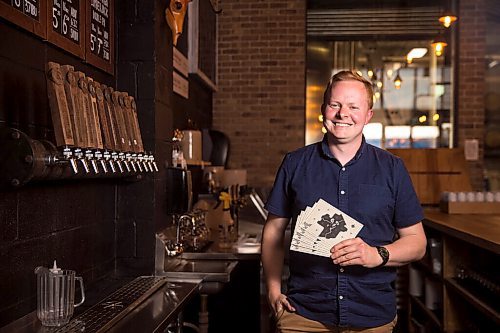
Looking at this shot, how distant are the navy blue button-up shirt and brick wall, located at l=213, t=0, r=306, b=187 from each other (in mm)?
4268

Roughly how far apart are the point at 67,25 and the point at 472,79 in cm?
516

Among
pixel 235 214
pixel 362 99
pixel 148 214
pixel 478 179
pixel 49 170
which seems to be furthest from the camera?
pixel 478 179

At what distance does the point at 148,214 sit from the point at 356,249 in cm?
145

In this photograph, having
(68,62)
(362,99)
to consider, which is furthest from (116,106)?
(362,99)

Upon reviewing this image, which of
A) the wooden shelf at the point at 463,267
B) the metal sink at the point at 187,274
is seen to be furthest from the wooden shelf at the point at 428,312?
the metal sink at the point at 187,274

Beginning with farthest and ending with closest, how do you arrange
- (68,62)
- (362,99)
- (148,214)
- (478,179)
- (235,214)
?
(478,179), (235,214), (148,214), (68,62), (362,99)

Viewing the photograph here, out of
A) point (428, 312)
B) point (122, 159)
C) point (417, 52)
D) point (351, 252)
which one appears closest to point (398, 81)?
point (417, 52)

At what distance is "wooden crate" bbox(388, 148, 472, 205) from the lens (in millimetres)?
5641

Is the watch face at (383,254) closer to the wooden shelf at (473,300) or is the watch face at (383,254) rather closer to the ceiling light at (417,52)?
the wooden shelf at (473,300)

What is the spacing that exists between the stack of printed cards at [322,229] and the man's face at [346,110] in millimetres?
274

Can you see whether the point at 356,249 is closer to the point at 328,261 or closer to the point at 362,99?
the point at 328,261

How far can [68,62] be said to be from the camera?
2561 mm

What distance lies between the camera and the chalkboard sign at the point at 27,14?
1997mm

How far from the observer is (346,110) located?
7.04 ft
